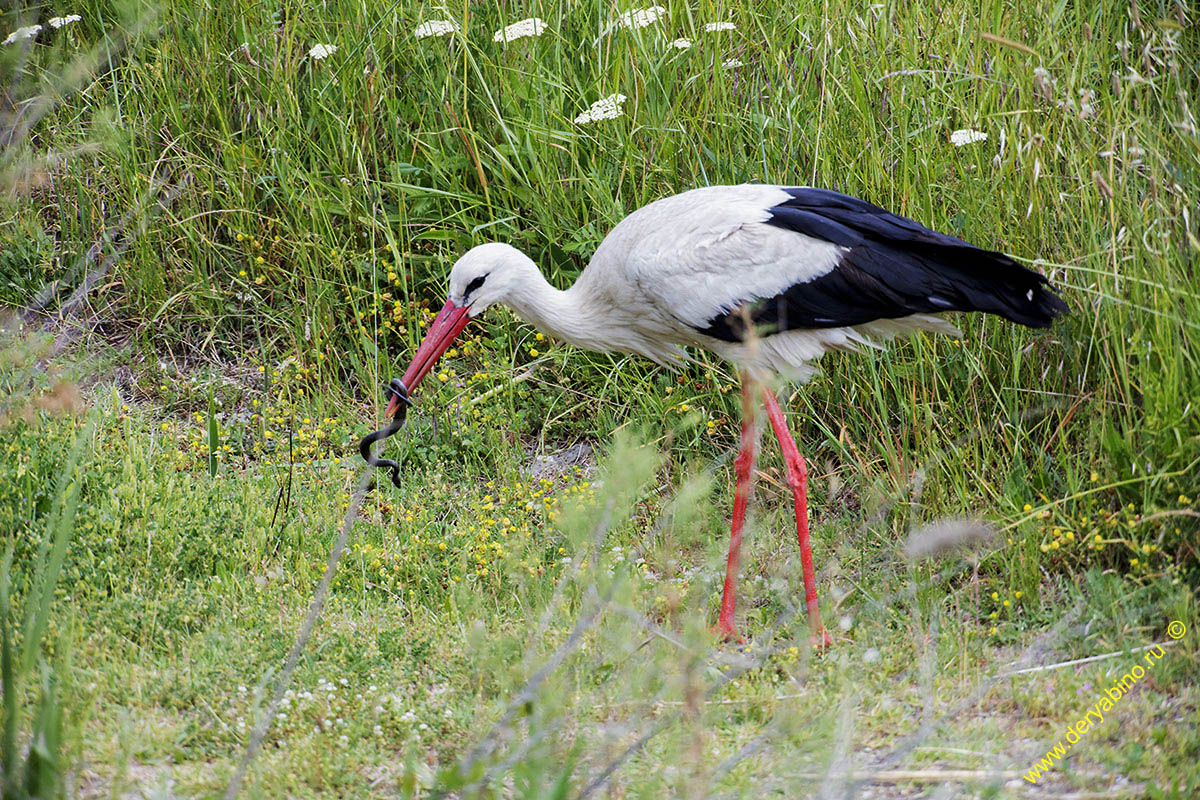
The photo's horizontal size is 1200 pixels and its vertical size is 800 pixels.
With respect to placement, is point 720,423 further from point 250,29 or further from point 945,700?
point 250,29

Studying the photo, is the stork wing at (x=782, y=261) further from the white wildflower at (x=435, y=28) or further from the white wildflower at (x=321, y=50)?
the white wildflower at (x=321, y=50)

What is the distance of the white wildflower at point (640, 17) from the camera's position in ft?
16.0

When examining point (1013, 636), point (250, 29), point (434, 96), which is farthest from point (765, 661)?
point (250, 29)

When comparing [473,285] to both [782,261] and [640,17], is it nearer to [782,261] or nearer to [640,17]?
[782,261]

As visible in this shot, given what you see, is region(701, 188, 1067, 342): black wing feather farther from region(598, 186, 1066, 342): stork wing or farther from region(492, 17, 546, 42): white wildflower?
region(492, 17, 546, 42): white wildflower

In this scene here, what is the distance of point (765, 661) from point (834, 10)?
9.58 feet

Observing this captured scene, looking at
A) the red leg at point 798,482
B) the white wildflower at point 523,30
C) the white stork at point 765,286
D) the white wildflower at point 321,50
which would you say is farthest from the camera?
the white wildflower at point 321,50

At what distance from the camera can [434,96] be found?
5.27 metres

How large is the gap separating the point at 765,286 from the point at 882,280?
0.39m

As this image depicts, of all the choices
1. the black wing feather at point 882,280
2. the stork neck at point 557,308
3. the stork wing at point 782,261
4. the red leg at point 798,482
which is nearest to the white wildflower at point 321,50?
the stork neck at point 557,308

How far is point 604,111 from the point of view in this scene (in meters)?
4.66

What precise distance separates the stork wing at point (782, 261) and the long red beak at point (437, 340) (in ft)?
2.16

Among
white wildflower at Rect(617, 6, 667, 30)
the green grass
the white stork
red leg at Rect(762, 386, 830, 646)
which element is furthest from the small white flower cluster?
red leg at Rect(762, 386, 830, 646)

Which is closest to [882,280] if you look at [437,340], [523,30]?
[437,340]
